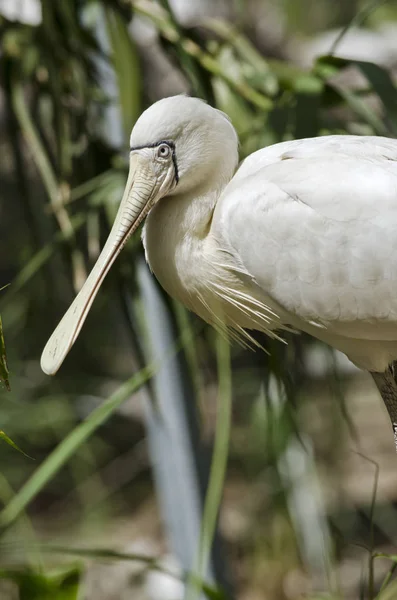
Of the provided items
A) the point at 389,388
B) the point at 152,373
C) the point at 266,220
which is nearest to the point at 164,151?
the point at 266,220

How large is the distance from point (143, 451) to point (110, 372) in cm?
28

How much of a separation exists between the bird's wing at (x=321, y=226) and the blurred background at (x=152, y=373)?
94 millimetres

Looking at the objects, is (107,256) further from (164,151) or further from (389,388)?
(389,388)

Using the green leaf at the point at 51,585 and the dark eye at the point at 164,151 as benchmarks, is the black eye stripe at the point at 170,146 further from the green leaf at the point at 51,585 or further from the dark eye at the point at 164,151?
the green leaf at the point at 51,585

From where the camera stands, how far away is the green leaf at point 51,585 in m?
0.81

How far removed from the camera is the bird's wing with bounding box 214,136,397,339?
96 cm

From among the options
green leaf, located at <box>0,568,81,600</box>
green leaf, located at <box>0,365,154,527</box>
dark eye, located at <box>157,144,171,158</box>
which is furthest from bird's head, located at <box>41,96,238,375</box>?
green leaf, located at <box>0,568,81,600</box>

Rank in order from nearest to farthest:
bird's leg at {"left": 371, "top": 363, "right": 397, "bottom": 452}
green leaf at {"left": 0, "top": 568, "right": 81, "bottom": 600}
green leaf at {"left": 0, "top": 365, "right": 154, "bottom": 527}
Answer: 1. green leaf at {"left": 0, "top": 568, "right": 81, "bottom": 600}
2. green leaf at {"left": 0, "top": 365, "right": 154, "bottom": 527}
3. bird's leg at {"left": 371, "top": 363, "right": 397, "bottom": 452}

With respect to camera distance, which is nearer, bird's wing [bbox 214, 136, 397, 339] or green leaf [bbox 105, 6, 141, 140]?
bird's wing [bbox 214, 136, 397, 339]

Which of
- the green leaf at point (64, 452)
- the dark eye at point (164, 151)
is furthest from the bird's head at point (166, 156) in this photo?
the green leaf at point (64, 452)

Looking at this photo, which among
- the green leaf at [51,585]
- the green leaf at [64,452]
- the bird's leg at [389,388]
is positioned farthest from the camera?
the bird's leg at [389,388]

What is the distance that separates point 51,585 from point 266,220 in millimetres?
401

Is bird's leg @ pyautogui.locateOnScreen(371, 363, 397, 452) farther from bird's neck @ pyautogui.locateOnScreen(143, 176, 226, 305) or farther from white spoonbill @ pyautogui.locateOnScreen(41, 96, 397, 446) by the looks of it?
bird's neck @ pyautogui.locateOnScreen(143, 176, 226, 305)

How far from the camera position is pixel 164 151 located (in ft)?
3.14
